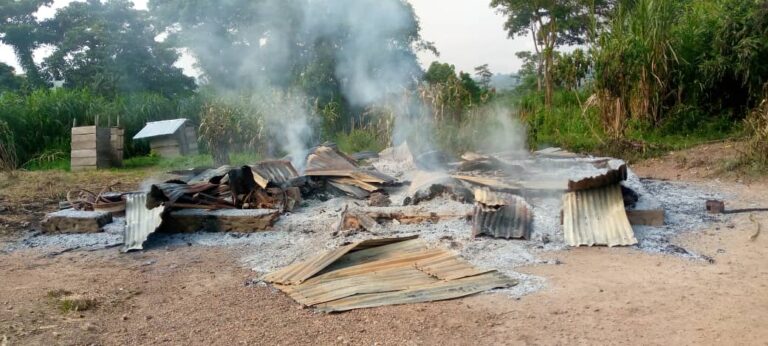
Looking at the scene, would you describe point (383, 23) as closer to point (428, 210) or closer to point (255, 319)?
point (428, 210)

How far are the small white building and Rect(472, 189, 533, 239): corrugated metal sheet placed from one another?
8.93 m

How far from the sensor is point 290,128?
12.1 metres

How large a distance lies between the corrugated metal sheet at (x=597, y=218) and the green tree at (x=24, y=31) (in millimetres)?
23751

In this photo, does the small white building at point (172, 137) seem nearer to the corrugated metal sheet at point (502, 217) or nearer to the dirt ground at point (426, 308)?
the dirt ground at point (426, 308)

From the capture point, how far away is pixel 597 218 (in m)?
5.15

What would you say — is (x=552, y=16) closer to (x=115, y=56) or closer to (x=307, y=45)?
(x=307, y=45)

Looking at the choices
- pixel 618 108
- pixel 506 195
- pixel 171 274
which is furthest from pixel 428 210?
pixel 618 108

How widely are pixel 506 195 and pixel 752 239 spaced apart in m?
2.23

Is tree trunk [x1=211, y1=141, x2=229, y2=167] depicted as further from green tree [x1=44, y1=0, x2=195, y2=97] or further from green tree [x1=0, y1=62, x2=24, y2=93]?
green tree [x1=0, y1=62, x2=24, y2=93]

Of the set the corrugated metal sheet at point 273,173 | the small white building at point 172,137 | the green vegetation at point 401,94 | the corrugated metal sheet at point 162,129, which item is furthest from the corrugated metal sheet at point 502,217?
the small white building at point 172,137

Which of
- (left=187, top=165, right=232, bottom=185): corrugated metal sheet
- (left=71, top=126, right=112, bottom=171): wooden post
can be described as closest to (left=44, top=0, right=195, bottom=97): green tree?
(left=71, top=126, right=112, bottom=171): wooden post

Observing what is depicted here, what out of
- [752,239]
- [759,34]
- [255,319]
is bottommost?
[255,319]

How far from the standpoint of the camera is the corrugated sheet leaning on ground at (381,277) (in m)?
3.68

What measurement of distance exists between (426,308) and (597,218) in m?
2.38
